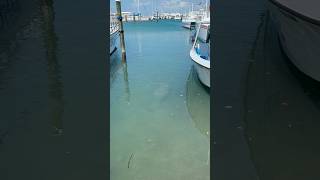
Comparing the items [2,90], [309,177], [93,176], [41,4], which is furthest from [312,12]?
[41,4]

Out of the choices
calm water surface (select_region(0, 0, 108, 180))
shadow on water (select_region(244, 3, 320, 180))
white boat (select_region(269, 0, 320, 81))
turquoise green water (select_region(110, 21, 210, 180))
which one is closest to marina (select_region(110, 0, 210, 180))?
turquoise green water (select_region(110, 21, 210, 180))

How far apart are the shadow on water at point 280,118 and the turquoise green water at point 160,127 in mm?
704

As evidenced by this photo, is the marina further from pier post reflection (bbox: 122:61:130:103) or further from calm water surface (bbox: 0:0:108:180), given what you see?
calm water surface (bbox: 0:0:108:180)

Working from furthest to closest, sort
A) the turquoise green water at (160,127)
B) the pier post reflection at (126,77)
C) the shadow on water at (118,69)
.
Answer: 1. the shadow on water at (118,69)
2. the pier post reflection at (126,77)
3. the turquoise green water at (160,127)

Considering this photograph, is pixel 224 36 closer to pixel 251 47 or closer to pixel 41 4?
pixel 251 47

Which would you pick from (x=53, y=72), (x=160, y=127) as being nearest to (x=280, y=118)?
(x=160, y=127)

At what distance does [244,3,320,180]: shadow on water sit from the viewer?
3.64m

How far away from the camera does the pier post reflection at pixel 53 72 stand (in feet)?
16.1

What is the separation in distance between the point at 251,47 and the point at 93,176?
4.52m

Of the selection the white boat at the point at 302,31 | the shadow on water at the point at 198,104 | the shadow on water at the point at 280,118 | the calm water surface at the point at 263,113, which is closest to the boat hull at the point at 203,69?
the shadow on water at the point at 198,104

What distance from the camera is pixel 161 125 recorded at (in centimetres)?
600

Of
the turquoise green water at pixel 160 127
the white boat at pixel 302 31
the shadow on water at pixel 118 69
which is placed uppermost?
the white boat at pixel 302 31

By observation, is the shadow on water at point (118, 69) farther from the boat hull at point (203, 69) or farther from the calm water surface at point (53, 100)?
the boat hull at point (203, 69)

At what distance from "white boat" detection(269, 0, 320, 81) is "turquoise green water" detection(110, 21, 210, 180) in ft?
5.54
